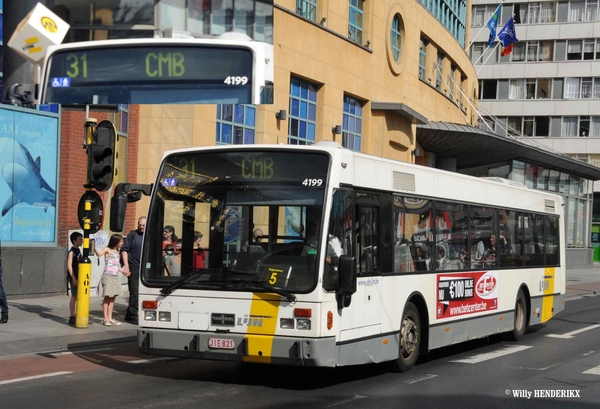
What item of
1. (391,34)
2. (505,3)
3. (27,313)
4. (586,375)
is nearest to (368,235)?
(586,375)

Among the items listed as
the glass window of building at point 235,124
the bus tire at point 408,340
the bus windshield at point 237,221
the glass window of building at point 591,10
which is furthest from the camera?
the glass window of building at point 591,10

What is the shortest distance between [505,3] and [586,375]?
5983 centimetres

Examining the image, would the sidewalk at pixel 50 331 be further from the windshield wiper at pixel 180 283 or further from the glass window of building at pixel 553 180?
the glass window of building at pixel 553 180

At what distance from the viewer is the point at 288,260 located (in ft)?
31.5

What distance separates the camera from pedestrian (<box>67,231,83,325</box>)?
1532cm

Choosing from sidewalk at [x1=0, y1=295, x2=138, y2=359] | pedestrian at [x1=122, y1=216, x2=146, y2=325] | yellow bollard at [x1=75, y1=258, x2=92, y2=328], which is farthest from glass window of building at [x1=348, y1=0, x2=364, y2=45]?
yellow bollard at [x1=75, y1=258, x2=92, y2=328]

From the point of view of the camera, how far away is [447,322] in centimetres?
1261

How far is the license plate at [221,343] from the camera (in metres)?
9.62

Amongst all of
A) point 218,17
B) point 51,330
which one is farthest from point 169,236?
point 218,17

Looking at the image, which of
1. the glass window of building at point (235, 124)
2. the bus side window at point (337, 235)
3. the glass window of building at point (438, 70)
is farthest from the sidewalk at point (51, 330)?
the glass window of building at point (438, 70)

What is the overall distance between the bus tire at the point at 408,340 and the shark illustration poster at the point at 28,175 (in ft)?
34.7

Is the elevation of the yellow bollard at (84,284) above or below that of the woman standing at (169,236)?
below

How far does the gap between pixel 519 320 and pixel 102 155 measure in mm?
7633

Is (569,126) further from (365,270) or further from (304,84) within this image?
(365,270)
